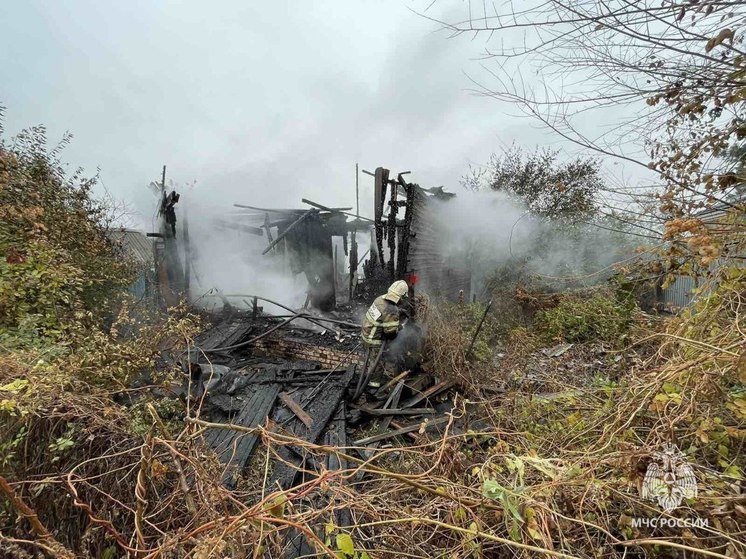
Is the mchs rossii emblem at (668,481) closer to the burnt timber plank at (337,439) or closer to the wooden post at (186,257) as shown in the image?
the burnt timber plank at (337,439)

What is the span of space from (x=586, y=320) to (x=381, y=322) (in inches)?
215

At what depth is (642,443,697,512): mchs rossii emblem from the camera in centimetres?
151

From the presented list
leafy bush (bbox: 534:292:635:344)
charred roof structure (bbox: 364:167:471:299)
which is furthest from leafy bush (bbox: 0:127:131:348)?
leafy bush (bbox: 534:292:635:344)

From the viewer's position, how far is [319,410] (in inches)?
200

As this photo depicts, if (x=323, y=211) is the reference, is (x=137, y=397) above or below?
below

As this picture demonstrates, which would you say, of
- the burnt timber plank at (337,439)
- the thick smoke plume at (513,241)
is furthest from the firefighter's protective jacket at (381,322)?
the thick smoke plume at (513,241)

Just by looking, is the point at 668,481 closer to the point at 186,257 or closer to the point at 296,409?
the point at 296,409

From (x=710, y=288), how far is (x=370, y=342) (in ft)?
14.0

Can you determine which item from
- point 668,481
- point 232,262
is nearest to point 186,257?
point 232,262

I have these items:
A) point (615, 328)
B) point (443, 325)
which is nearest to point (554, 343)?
point (615, 328)

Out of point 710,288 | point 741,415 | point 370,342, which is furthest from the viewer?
point 370,342

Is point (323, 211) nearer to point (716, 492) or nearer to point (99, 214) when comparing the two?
point (99, 214)

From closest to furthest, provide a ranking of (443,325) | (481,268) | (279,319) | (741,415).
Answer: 1. (741,415)
2. (443,325)
3. (279,319)
4. (481,268)

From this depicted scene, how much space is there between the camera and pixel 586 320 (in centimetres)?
759
